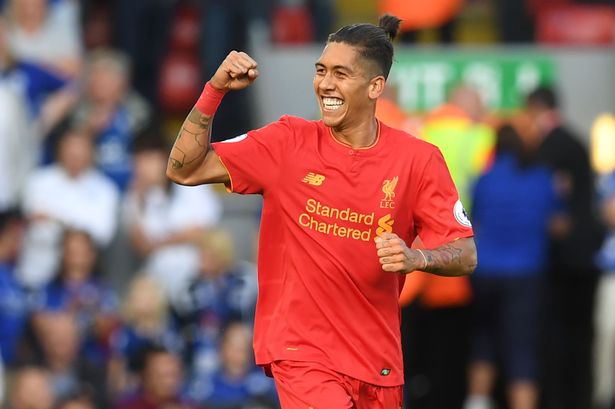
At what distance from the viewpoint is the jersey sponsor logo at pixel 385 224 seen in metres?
7.12

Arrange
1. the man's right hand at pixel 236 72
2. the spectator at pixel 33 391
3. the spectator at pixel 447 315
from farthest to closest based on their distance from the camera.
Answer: the spectator at pixel 447 315
the spectator at pixel 33 391
the man's right hand at pixel 236 72

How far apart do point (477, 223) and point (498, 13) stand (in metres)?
4.08

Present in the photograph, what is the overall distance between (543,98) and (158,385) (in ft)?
11.5

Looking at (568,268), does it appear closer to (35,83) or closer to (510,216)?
(510,216)

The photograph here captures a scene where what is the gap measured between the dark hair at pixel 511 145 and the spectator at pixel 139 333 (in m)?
2.57

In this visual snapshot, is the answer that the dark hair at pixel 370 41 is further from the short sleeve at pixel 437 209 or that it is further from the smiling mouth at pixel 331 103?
the short sleeve at pixel 437 209

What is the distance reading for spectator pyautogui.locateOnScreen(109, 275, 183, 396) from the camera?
38.2 ft

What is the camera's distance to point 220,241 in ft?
39.3

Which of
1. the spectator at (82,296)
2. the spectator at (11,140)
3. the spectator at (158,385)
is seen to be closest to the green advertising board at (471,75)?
the spectator at (11,140)

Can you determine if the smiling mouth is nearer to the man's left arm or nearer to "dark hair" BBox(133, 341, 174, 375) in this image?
the man's left arm

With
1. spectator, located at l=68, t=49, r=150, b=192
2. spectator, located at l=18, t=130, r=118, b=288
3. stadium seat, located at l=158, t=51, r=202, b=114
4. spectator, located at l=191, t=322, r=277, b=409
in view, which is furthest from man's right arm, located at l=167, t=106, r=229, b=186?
stadium seat, located at l=158, t=51, r=202, b=114

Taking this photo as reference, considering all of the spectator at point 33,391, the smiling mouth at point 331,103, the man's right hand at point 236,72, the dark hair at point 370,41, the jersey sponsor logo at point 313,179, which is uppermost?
the dark hair at point 370,41

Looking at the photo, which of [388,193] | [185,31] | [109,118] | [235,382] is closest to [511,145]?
[235,382]

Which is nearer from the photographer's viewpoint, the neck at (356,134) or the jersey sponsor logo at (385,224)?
the jersey sponsor logo at (385,224)
